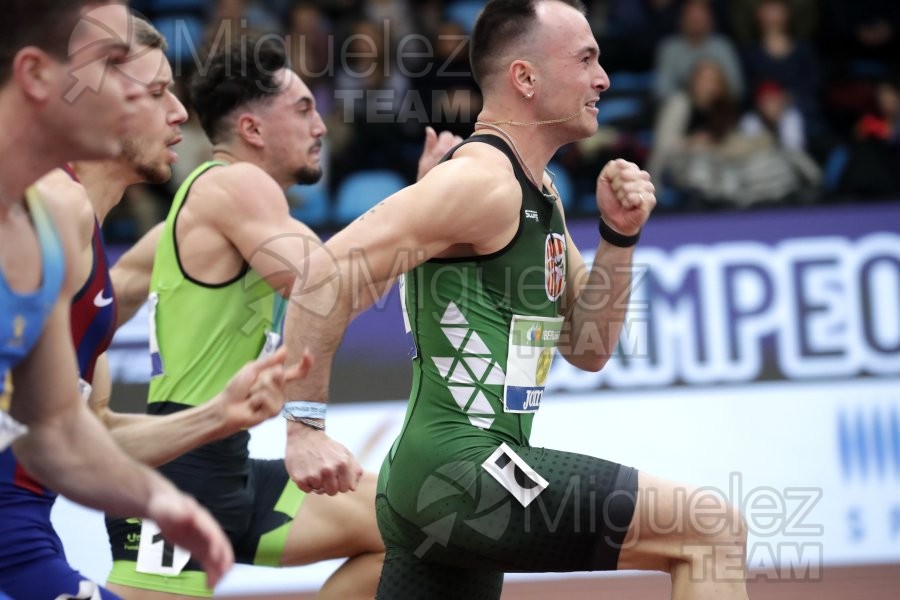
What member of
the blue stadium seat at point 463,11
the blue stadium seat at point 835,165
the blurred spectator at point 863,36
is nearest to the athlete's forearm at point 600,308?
the blue stadium seat at point 835,165

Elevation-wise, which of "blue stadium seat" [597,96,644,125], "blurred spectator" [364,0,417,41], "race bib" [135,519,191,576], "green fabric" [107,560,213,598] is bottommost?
"green fabric" [107,560,213,598]

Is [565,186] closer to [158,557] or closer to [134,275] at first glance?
[134,275]

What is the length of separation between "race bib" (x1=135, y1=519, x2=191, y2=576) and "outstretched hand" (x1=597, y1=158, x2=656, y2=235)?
6.59 ft

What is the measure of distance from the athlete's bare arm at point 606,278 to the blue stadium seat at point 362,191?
218 inches

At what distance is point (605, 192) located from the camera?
432 centimetres

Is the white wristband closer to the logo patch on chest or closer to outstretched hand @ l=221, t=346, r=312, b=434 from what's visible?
outstretched hand @ l=221, t=346, r=312, b=434

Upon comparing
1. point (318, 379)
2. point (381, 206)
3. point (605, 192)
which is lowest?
point (318, 379)

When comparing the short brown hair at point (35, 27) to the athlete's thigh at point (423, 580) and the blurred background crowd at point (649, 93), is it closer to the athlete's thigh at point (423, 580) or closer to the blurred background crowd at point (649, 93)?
the athlete's thigh at point (423, 580)

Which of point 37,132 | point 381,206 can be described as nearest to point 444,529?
point 381,206

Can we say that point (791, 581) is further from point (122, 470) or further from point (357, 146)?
point (122, 470)

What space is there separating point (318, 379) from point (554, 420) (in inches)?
186

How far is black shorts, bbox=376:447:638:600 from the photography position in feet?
12.0

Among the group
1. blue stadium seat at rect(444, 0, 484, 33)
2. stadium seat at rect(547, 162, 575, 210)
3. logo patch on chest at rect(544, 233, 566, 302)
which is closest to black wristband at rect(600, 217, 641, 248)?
logo patch on chest at rect(544, 233, 566, 302)

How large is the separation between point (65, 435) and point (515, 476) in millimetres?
1416
